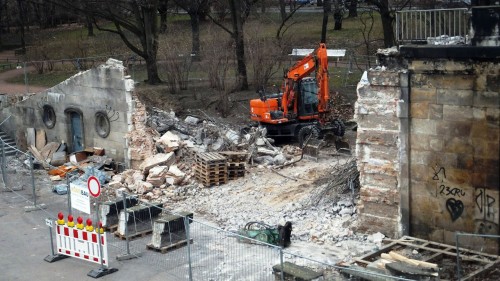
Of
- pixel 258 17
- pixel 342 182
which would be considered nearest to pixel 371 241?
pixel 342 182

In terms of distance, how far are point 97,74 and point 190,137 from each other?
375 centimetres

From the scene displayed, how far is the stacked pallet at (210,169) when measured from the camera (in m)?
23.1

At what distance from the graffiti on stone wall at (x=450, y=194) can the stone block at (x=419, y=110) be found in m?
1.15

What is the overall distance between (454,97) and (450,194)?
205 centimetres

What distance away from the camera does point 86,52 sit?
165 feet

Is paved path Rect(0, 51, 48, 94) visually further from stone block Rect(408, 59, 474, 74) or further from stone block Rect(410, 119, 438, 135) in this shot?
stone block Rect(408, 59, 474, 74)

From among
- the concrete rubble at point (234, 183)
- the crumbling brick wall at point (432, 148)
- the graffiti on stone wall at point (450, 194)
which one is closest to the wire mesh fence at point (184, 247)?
the concrete rubble at point (234, 183)

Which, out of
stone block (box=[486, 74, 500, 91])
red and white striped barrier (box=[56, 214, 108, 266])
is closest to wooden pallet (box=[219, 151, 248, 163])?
red and white striped barrier (box=[56, 214, 108, 266])

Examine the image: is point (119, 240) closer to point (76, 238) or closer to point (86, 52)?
point (76, 238)

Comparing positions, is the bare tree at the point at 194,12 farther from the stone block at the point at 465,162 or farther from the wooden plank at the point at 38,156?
the stone block at the point at 465,162

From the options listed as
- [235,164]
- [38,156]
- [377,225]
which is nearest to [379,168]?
[377,225]

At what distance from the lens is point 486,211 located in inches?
627

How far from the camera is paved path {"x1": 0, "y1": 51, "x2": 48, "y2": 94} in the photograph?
38.1 m

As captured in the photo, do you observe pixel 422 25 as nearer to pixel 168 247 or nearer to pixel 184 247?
pixel 184 247
